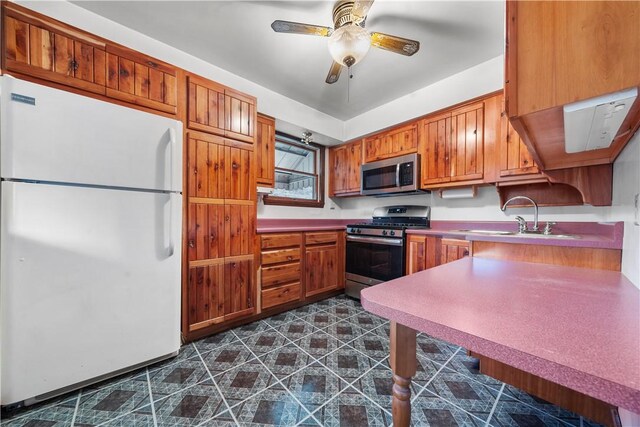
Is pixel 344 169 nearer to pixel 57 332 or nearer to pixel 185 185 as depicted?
pixel 185 185

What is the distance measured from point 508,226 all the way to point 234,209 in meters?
2.61

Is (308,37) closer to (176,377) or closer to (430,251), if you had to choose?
(430,251)

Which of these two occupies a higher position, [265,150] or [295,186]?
[265,150]

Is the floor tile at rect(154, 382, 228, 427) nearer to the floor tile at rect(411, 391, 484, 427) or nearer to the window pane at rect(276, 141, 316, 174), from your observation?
the floor tile at rect(411, 391, 484, 427)

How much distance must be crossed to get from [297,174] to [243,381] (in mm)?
2593

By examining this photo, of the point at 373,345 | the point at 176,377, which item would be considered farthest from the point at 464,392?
the point at 176,377

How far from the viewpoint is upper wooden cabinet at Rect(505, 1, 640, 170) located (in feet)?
1.90

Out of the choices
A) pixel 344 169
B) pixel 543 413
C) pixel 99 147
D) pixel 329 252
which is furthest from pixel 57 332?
pixel 344 169

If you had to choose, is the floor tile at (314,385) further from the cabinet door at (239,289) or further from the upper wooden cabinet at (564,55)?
the upper wooden cabinet at (564,55)

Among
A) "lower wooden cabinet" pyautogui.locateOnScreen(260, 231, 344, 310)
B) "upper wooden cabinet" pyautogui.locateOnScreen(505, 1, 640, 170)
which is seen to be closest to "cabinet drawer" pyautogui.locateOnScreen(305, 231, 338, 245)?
"lower wooden cabinet" pyautogui.locateOnScreen(260, 231, 344, 310)

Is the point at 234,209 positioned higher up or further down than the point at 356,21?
further down

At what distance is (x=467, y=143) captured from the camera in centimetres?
244

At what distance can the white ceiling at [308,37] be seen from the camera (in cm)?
172

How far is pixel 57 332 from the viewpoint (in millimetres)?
1327
